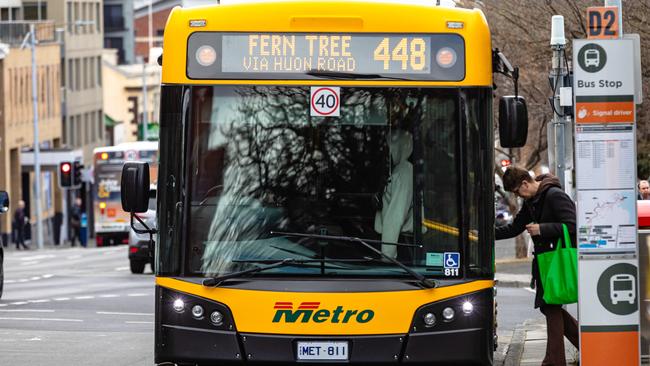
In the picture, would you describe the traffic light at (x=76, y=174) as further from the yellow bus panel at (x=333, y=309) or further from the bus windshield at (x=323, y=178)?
the yellow bus panel at (x=333, y=309)

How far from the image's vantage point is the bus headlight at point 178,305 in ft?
37.1

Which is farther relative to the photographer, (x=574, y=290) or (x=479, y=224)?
(x=574, y=290)

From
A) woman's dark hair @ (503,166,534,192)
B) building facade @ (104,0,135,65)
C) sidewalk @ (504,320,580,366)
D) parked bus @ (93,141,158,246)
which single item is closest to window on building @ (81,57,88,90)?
building facade @ (104,0,135,65)

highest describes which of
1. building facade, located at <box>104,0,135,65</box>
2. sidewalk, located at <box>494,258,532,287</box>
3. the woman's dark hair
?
building facade, located at <box>104,0,135,65</box>

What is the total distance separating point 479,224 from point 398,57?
1.28m

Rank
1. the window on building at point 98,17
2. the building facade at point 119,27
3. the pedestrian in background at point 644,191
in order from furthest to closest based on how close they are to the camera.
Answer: the building facade at point 119,27
the window on building at point 98,17
the pedestrian in background at point 644,191

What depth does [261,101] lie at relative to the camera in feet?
37.5

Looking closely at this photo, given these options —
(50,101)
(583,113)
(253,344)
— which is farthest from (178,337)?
(50,101)

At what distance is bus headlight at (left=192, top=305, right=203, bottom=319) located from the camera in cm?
1128

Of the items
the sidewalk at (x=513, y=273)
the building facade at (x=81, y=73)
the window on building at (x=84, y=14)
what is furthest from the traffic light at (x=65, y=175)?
the window on building at (x=84, y=14)

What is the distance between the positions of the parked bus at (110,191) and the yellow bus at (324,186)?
39.9 metres

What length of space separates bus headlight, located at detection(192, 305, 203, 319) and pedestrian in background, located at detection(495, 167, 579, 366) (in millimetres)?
2668

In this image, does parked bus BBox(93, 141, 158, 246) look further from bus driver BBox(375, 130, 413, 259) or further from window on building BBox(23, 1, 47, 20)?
bus driver BBox(375, 130, 413, 259)

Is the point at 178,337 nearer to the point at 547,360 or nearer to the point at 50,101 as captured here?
the point at 547,360
